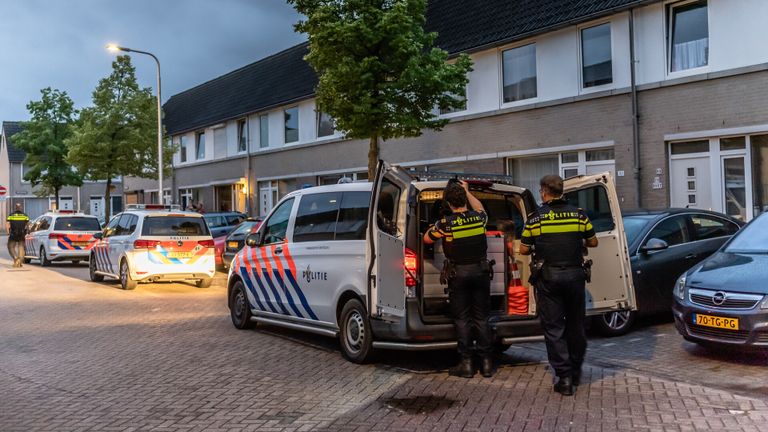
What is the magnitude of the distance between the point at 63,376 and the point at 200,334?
8.29 ft

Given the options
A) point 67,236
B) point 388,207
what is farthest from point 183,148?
point 388,207

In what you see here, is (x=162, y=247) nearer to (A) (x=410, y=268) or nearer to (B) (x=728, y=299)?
(A) (x=410, y=268)

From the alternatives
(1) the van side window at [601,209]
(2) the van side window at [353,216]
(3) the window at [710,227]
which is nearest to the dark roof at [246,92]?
(3) the window at [710,227]

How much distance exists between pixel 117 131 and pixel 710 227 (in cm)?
2563

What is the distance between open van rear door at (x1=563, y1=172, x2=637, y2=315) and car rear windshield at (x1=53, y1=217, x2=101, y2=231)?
61.6ft

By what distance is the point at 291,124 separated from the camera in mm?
29688

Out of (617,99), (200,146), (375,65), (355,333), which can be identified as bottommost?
(355,333)

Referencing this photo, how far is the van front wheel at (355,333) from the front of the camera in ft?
24.4

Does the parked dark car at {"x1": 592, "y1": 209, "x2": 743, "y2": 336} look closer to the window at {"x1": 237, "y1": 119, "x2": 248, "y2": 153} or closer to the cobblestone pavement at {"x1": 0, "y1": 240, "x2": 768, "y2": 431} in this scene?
the cobblestone pavement at {"x1": 0, "y1": 240, "x2": 768, "y2": 431}

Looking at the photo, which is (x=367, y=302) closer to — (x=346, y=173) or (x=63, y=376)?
(x=63, y=376)

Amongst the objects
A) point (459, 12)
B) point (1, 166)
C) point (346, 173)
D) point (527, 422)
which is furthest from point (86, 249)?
point (1, 166)

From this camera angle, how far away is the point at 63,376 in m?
7.25

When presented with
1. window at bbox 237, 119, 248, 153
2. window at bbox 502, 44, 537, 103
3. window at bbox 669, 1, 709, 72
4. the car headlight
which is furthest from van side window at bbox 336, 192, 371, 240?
window at bbox 237, 119, 248, 153

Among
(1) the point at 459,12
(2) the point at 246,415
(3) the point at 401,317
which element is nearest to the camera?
(2) the point at 246,415
